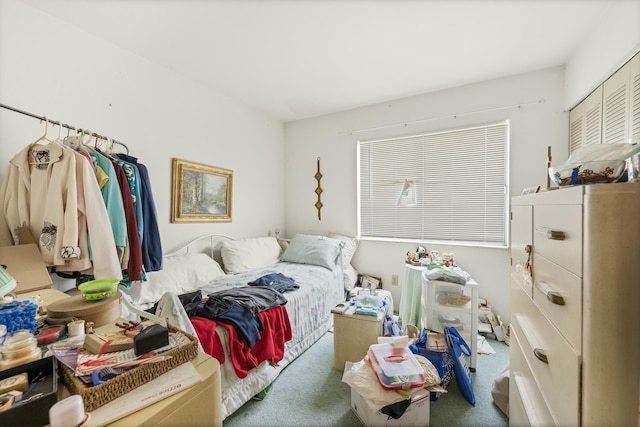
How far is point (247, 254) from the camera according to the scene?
2.80 m

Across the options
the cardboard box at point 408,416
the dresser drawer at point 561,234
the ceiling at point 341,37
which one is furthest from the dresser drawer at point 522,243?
the ceiling at point 341,37

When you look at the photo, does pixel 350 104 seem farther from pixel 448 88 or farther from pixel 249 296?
pixel 249 296

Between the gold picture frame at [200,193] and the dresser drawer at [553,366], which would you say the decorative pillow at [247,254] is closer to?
the gold picture frame at [200,193]

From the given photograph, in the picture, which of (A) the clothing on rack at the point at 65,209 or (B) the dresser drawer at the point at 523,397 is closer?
(B) the dresser drawer at the point at 523,397

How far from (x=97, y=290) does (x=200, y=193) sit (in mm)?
1836

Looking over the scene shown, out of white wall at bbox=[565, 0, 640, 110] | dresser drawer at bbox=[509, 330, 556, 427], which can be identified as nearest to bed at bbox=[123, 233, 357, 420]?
dresser drawer at bbox=[509, 330, 556, 427]

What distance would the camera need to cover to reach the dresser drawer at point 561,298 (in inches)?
29.1

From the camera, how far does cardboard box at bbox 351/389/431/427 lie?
4.39 feet

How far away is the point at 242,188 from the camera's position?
317 cm

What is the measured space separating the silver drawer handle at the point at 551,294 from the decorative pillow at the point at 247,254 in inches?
94.6

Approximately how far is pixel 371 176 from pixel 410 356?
220 cm

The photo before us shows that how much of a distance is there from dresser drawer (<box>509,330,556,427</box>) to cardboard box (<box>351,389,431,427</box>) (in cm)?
42

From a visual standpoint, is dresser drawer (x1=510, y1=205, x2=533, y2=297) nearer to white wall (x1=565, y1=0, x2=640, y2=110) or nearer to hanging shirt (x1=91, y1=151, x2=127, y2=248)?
white wall (x1=565, y1=0, x2=640, y2=110)

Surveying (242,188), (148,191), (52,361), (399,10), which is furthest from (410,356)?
(242,188)
